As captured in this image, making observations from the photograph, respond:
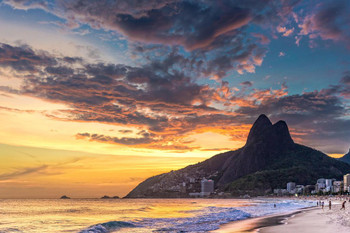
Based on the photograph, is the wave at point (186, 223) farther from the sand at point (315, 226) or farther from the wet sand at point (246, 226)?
the sand at point (315, 226)

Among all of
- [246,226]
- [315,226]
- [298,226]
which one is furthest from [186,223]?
[315,226]

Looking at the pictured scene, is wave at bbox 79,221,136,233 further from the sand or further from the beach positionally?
the sand

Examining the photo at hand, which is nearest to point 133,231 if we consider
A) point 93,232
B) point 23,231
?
point 93,232

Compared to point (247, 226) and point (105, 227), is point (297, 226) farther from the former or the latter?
point (105, 227)

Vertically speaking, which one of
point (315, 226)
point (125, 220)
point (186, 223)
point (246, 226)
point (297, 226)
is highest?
point (315, 226)

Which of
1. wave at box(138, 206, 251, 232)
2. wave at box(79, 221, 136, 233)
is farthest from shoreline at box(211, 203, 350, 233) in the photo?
wave at box(79, 221, 136, 233)

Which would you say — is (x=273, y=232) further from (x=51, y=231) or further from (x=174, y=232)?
(x=51, y=231)

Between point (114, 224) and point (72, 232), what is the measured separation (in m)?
9.12

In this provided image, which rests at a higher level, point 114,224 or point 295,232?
point 295,232

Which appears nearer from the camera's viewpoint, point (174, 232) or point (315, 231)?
point (315, 231)

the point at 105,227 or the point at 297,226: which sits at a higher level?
the point at 297,226

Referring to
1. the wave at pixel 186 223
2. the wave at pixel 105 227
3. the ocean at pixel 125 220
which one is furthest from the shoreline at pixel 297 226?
the wave at pixel 105 227

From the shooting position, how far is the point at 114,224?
48.7 metres

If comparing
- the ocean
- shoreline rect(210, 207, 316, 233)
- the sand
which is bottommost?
the ocean
